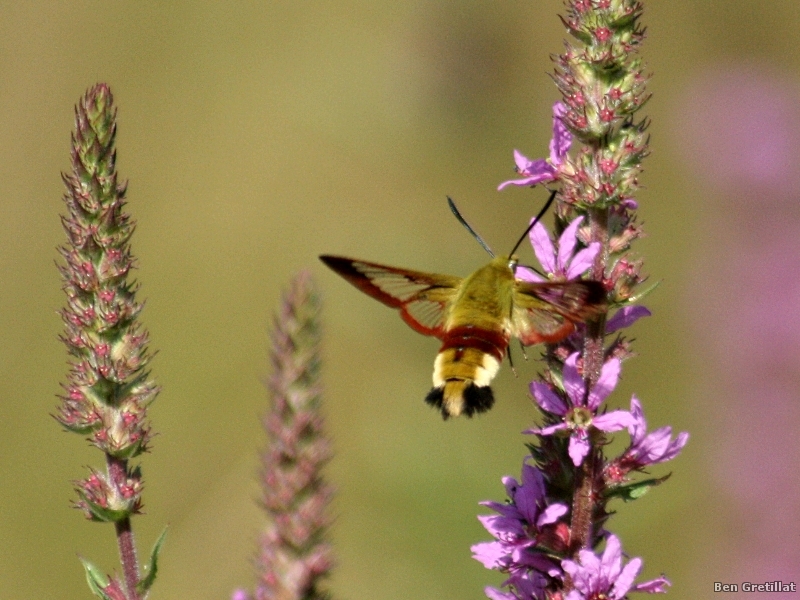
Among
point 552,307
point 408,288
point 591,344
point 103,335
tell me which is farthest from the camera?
point 408,288

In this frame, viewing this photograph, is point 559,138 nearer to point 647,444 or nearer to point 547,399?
point 547,399

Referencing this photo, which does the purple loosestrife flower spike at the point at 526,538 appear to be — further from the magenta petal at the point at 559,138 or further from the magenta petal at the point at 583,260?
the magenta petal at the point at 559,138

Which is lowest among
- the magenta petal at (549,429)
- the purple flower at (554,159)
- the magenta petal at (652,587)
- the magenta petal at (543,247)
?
the magenta petal at (652,587)

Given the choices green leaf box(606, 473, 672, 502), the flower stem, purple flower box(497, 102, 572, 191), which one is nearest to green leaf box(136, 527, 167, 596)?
the flower stem

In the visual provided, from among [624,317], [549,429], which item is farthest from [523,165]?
[549,429]

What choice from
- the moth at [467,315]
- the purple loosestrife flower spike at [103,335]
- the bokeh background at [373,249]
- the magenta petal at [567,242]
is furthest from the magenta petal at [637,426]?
the bokeh background at [373,249]
